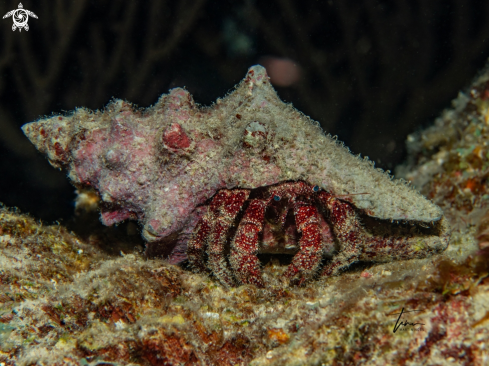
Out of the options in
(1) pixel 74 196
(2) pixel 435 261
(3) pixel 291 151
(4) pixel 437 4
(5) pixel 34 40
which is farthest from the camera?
(1) pixel 74 196

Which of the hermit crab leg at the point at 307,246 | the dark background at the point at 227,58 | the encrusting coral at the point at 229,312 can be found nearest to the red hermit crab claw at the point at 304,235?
the hermit crab leg at the point at 307,246

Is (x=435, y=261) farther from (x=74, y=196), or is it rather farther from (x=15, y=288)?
(x=74, y=196)

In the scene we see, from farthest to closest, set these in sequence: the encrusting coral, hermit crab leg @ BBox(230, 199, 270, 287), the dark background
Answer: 1. the dark background
2. hermit crab leg @ BBox(230, 199, 270, 287)
3. the encrusting coral

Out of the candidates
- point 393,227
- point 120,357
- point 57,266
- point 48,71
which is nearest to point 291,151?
point 393,227

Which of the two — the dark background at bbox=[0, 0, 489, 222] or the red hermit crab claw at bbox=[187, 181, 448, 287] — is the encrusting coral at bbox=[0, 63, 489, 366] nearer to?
the red hermit crab claw at bbox=[187, 181, 448, 287]

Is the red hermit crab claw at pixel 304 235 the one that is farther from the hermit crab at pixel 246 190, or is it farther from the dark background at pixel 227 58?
the dark background at pixel 227 58

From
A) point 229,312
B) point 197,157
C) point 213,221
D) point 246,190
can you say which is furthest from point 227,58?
point 229,312

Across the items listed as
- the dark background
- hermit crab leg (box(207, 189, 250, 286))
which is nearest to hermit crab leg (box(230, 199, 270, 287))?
hermit crab leg (box(207, 189, 250, 286))
